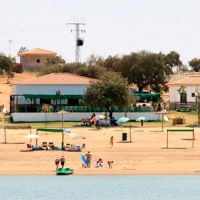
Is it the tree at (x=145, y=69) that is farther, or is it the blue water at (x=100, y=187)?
the tree at (x=145, y=69)

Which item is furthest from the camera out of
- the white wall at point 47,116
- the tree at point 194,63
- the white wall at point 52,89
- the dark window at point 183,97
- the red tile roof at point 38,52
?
the tree at point 194,63

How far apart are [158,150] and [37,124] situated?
1838 centimetres

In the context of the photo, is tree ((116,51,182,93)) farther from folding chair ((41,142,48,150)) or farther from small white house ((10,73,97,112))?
folding chair ((41,142,48,150))

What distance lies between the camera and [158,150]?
55.5 meters

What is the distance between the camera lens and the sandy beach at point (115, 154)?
48969 millimetres

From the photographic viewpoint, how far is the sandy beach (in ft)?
161

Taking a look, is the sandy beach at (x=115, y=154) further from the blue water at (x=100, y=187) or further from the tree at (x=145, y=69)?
the tree at (x=145, y=69)

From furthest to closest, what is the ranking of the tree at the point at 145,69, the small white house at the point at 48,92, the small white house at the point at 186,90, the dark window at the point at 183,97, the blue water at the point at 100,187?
the tree at the point at 145,69 → the dark window at the point at 183,97 → the small white house at the point at 186,90 → the small white house at the point at 48,92 → the blue water at the point at 100,187

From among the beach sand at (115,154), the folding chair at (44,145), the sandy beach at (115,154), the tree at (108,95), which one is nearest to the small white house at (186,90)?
the tree at (108,95)

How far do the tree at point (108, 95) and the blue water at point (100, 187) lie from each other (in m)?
Answer: 22.4

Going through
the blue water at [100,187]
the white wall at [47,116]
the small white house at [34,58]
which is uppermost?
the small white house at [34,58]

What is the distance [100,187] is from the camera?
48.8 m

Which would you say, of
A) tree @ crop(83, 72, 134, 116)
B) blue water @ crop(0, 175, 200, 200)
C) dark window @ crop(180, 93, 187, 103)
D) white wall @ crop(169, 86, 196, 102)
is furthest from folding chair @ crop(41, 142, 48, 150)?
white wall @ crop(169, 86, 196, 102)

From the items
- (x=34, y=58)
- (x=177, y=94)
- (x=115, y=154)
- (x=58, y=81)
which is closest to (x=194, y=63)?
(x=34, y=58)
